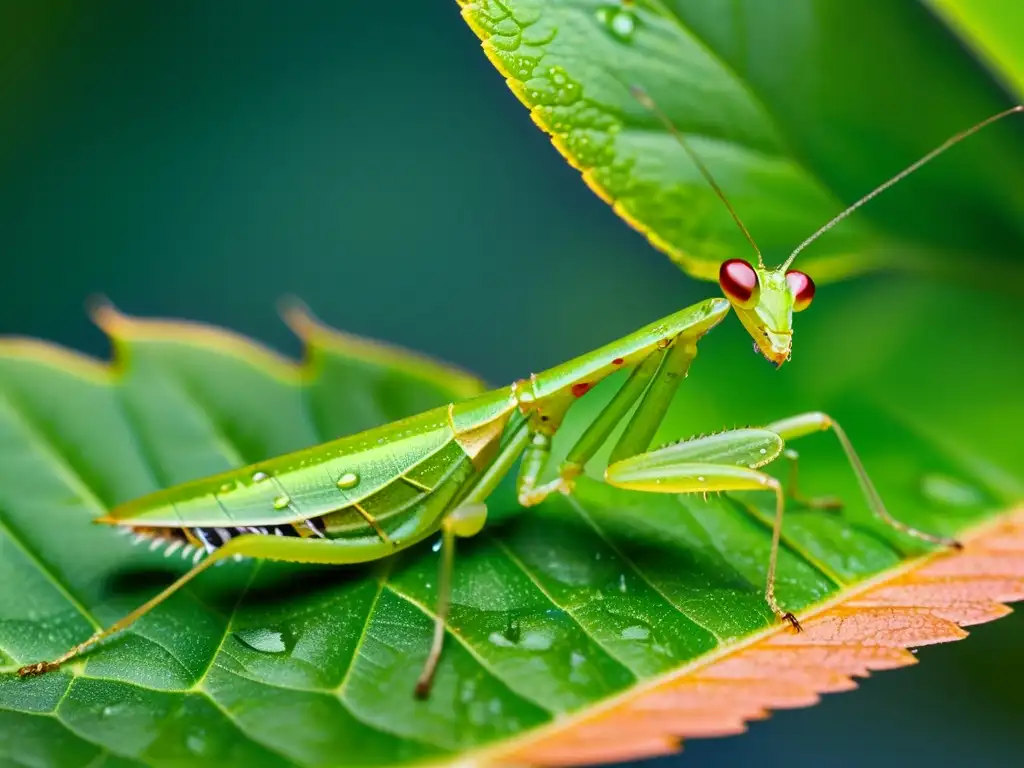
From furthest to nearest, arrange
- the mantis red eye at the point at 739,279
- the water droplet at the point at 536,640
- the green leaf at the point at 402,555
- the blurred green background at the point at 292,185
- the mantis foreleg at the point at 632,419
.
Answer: the blurred green background at the point at 292,185
the mantis foreleg at the point at 632,419
the mantis red eye at the point at 739,279
the water droplet at the point at 536,640
the green leaf at the point at 402,555

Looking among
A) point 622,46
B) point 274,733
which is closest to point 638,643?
point 274,733

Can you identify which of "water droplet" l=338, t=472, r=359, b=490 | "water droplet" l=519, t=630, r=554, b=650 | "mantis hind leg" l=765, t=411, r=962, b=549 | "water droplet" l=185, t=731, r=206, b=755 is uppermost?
"water droplet" l=338, t=472, r=359, b=490

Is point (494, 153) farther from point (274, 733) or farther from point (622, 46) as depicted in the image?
point (274, 733)

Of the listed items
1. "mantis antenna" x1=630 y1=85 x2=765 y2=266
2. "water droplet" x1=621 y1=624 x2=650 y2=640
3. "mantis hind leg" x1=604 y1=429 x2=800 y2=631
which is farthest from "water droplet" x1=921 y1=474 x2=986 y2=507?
"water droplet" x1=621 y1=624 x2=650 y2=640

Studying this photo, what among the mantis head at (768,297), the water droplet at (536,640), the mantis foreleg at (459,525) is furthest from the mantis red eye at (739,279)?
the water droplet at (536,640)

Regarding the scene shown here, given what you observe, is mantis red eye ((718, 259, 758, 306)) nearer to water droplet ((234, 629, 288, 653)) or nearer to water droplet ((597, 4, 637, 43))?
water droplet ((597, 4, 637, 43))

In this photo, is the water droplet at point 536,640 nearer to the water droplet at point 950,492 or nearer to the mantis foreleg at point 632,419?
the mantis foreleg at point 632,419
